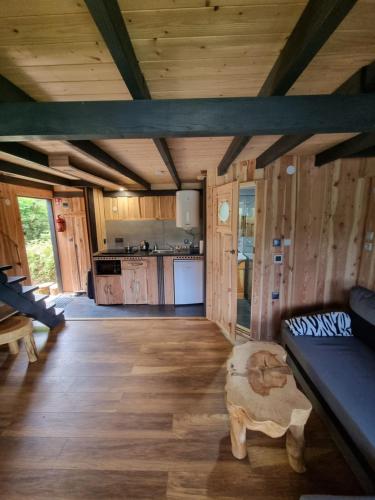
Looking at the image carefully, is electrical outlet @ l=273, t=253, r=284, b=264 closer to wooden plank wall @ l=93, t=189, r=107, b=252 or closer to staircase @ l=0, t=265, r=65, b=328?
staircase @ l=0, t=265, r=65, b=328

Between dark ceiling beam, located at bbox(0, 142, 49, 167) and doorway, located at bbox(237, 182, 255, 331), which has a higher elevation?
dark ceiling beam, located at bbox(0, 142, 49, 167)

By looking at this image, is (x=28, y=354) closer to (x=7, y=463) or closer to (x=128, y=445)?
(x=7, y=463)

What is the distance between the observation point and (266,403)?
4.00 ft

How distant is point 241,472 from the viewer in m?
1.29

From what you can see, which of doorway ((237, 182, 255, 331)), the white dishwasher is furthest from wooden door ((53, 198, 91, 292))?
doorway ((237, 182, 255, 331))

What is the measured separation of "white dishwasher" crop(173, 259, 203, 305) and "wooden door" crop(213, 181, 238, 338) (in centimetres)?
78

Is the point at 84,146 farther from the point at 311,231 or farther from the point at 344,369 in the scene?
the point at 344,369

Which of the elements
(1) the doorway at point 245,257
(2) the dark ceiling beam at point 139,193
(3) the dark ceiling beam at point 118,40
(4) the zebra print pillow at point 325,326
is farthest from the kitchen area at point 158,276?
(3) the dark ceiling beam at point 118,40

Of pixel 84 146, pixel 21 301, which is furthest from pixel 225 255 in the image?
pixel 21 301

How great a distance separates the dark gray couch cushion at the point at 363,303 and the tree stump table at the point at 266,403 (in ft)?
3.53

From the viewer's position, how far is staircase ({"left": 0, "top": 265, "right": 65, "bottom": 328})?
2.42 meters

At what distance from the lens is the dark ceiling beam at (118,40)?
2.02ft

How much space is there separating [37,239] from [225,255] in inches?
189

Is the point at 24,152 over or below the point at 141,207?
over
